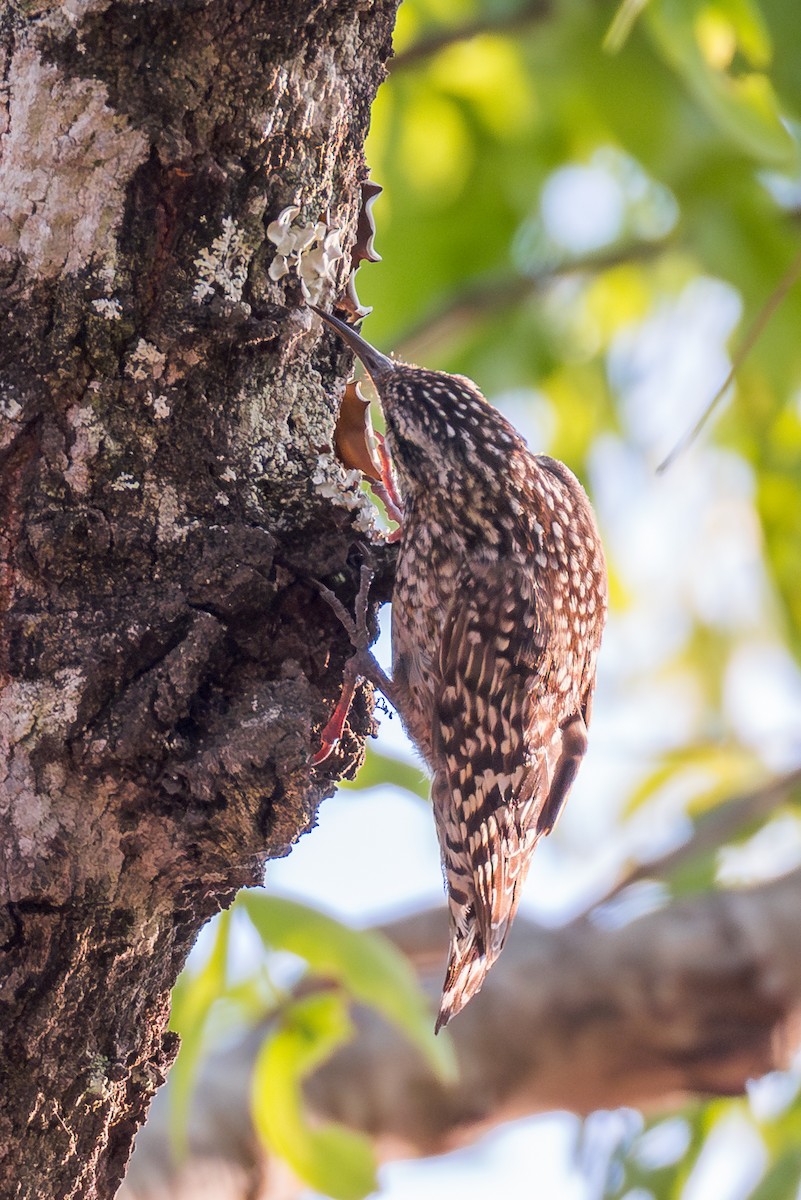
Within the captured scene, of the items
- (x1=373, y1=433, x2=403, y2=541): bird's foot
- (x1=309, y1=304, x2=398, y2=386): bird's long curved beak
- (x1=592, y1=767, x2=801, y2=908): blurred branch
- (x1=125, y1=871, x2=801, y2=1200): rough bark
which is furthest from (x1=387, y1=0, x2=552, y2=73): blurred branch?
(x1=125, y1=871, x2=801, y2=1200): rough bark

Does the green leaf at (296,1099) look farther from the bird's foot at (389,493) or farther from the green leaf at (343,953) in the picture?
the bird's foot at (389,493)

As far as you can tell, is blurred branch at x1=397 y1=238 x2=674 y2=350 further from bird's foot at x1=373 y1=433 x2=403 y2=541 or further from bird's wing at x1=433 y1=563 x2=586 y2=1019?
bird's wing at x1=433 y1=563 x2=586 y2=1019

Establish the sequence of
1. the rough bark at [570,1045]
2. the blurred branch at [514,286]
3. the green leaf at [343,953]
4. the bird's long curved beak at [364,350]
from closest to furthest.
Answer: the bird's long curved beak at [364,350] → the green leaf at [343,953] → the rough bark at [570,1045] → the blurred branch at [514,286]

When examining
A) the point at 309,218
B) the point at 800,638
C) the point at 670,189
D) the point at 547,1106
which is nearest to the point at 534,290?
the point at 670,189

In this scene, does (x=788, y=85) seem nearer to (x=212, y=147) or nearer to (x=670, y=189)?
(x=670, y=189)

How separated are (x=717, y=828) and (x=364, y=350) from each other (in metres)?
2.68

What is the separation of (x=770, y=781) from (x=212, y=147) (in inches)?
137

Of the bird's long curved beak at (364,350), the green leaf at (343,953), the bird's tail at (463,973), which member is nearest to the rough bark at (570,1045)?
the green leaf at (343,953)

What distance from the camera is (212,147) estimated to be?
2.00 metres

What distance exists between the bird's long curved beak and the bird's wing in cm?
46

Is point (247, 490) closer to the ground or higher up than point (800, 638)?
closer to the ground

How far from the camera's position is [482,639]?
2.99m

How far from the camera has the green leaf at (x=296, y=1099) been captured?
346cm

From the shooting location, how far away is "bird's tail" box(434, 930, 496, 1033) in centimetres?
308
